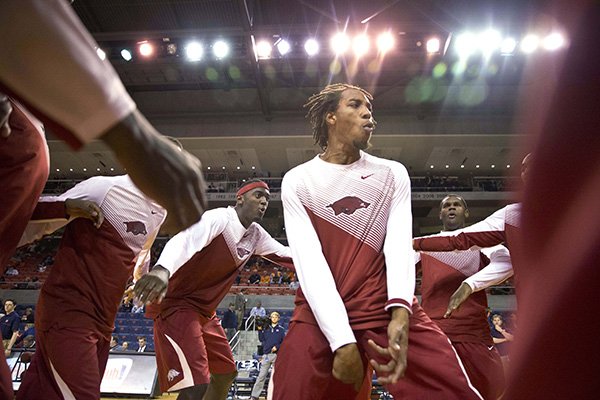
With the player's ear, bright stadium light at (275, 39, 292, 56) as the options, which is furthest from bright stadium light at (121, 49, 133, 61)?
the player's ear

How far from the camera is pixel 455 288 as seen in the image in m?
4.30

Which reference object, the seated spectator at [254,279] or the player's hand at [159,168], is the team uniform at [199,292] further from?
the seated spectator at [254,279]

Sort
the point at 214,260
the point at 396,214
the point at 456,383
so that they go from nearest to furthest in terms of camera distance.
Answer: the point at 456,383 < the point at 396,214 < the point at 214,260

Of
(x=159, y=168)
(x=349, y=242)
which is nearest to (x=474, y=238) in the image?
(x=349, y=242)

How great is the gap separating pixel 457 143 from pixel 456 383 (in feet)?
66.2

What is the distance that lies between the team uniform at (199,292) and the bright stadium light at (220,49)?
12863 mm

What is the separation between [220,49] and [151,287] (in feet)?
47.3

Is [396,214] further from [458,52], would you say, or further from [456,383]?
[458,52]

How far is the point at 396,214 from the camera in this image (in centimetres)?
237

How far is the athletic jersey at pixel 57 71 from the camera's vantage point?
0.67 m

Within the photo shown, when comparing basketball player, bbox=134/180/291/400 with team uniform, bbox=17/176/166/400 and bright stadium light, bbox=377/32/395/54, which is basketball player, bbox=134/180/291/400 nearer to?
team uniform, bbox=17/176/166/400

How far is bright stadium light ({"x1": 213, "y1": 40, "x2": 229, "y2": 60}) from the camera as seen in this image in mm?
15906

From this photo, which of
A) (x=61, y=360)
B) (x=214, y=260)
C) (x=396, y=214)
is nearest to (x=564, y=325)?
(x=396, y=214)

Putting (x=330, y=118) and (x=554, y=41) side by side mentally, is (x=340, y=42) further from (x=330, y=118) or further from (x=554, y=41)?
(x=554, y=41)
